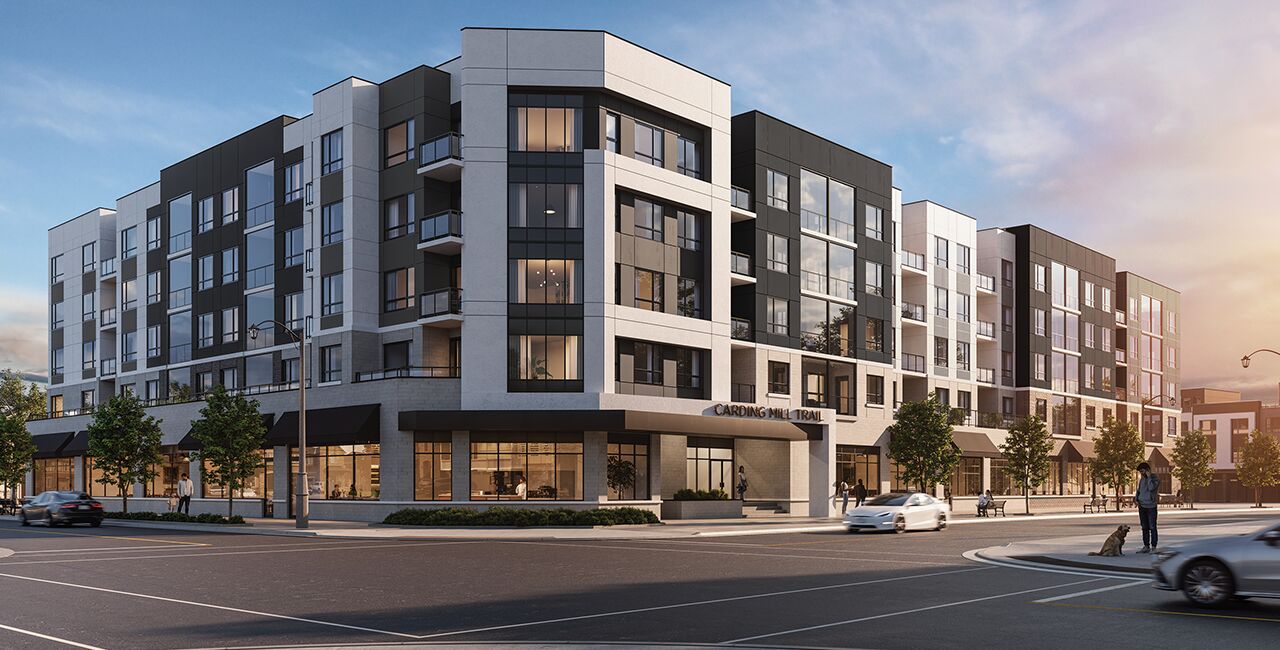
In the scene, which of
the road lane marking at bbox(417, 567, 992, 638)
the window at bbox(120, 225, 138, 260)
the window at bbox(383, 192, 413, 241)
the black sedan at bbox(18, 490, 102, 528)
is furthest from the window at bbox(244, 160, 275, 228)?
the road lane marking at bbox(417, 567, 992, 638)

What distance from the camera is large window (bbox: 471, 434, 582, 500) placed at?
4659 cm

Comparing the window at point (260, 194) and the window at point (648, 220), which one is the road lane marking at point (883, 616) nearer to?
the window at point (648, 220)

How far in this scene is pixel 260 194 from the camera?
57.9 meters

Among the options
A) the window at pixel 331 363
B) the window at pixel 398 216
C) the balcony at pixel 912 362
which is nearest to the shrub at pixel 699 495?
the window at pixel 331 363

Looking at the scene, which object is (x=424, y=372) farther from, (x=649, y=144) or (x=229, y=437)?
(x=649, y=144)

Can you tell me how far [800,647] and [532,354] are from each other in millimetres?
35485

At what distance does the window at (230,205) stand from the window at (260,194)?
1.14m

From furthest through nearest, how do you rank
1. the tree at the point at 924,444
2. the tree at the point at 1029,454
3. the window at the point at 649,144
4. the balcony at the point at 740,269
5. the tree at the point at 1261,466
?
the tree at the point at 1261,466, the tree at the point at 1029,454, the tree at the point at 924,444, the balcony at the point at 740,269, the window at the point at 649,144

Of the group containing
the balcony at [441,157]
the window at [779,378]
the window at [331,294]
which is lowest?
the window at [779,378]

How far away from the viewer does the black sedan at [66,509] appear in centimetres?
4444

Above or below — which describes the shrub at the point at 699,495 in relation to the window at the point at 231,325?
below

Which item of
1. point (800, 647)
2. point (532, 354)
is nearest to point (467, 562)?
point (800, 647)

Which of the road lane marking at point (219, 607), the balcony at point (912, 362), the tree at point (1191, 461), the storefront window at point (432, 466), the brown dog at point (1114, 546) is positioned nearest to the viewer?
the road lane marking at point (219, 607)

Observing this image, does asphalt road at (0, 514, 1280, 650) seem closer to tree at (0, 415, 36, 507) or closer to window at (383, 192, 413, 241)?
window at (383, 192, 413, 241)
